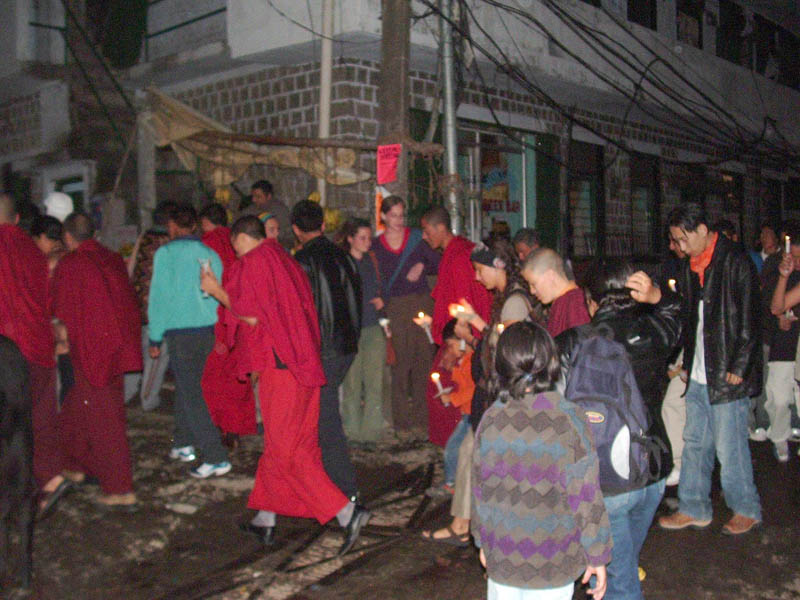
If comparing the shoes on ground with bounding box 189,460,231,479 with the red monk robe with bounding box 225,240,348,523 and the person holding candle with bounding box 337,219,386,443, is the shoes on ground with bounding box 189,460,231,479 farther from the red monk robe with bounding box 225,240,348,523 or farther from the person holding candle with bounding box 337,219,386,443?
the red monk robe with bounding box 225,240,348,523

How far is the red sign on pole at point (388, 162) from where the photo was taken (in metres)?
8.23

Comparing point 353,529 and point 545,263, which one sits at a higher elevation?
point 545,263

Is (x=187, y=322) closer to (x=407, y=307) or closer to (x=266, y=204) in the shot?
(x=407, y=307)

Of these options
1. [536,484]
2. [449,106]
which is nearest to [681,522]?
[536,484]

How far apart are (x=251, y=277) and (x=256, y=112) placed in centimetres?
665

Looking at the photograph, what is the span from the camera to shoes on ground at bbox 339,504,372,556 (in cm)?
489

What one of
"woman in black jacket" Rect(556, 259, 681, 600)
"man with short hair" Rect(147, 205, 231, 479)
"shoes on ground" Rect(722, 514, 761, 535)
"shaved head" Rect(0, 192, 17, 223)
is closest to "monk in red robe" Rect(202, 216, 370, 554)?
"man with short hair" Rect(147, 205, 231, 479)

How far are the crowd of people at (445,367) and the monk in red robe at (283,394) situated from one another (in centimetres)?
1

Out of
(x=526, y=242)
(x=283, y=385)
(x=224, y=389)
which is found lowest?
(x=224, y=389)

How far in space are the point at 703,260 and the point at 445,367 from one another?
1.83 meters

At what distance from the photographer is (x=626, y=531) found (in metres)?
3.41

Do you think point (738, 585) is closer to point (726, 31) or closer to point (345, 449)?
point (345, 449)

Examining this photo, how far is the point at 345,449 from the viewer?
5570mm

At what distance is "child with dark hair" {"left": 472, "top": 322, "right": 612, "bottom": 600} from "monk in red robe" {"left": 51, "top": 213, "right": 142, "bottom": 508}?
3.55 metres
